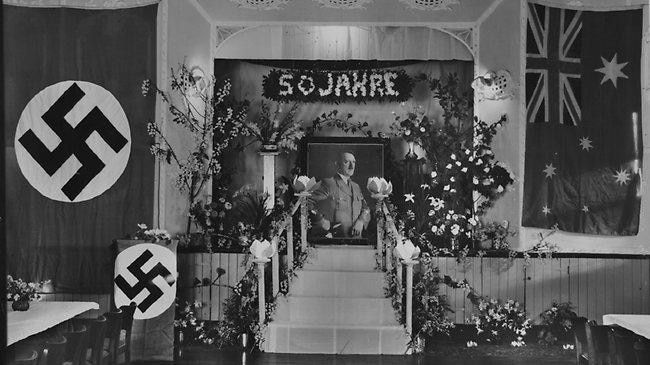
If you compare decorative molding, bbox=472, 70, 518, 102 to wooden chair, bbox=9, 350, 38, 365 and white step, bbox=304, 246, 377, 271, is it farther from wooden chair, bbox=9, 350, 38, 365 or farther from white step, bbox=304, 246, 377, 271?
wooden chair, bbox=9, 350, 38, 365

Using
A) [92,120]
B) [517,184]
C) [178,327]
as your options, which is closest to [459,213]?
[517,184]

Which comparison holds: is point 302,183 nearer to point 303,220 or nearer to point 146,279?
point 303,220

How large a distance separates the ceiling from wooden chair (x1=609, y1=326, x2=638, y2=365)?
20.5ft

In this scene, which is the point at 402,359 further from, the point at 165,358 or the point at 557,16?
the point at 557,16

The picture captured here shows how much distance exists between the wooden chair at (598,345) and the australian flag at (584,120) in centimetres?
A: 468

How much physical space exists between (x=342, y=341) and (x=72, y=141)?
3615 mm

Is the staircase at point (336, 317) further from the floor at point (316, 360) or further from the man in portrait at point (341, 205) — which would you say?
the man in portrait at point (341, 205)

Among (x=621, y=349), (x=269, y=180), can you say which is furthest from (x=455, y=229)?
(x=621, y=349)

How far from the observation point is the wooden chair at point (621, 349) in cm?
450

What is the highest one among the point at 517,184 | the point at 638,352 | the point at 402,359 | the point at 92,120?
the point at 92,120

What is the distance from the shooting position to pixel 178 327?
8461 millimetres

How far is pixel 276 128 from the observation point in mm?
10656

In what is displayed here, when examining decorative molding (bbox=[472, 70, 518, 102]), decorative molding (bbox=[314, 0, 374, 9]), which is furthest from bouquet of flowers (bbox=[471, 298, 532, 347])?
decorative molding (bbox=[314, 0, 374, 9])

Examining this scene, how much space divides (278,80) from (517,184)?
3.36m
